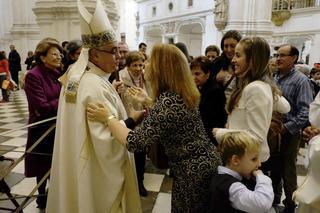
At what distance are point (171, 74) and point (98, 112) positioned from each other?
1.58ft

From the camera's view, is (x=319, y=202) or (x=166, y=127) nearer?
(x=319, y=202)

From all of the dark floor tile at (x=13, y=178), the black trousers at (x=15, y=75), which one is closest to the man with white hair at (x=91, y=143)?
the dark floor tile at (x=13, y=178)

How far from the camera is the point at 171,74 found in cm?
155

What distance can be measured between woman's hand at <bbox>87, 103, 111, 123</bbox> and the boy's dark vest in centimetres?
72

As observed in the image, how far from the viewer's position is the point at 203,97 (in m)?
2.50

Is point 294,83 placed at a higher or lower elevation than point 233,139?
higher

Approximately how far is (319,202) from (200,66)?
1420mm

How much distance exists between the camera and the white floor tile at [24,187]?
3.00 m

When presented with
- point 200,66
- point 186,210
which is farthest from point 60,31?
point 186,210

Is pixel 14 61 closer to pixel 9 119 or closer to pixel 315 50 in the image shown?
pixel 9 119

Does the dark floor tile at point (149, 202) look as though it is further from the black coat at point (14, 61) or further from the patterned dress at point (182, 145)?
the black coat at point (14, 61)

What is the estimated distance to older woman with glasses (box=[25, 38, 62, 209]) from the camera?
2.51 meters

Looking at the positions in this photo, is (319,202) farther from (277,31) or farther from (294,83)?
(277,31)

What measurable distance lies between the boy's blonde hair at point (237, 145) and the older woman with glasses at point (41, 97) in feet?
5.40
